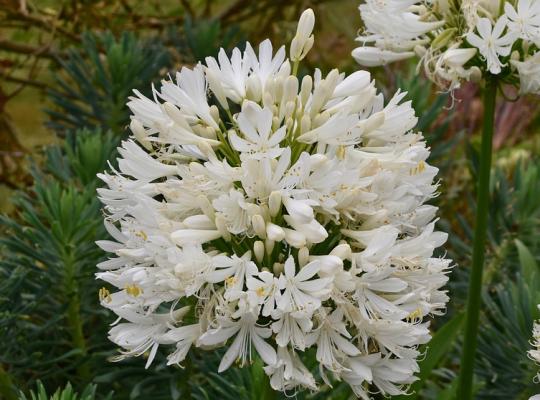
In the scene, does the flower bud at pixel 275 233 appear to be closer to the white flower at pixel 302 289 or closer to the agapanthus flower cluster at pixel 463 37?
the white flower at pixel 302 289

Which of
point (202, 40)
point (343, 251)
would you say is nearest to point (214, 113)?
point (343, 251)

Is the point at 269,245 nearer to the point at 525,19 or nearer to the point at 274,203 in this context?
the point at 274,203

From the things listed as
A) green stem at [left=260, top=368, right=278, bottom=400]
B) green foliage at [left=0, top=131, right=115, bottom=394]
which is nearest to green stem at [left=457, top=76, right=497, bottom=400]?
green stem at [left=260, top=368, right=278, bottom=400]

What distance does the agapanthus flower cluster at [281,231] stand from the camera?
102cm

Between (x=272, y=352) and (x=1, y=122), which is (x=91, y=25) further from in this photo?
(x=272, y=352)

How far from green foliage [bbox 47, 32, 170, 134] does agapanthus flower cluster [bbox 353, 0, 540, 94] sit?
57 cm

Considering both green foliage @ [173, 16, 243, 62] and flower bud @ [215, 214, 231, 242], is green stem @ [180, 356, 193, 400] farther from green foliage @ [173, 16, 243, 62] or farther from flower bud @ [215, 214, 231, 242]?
green foliage @ [173, 16, 243, 62]

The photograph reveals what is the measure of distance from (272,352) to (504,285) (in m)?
0.80

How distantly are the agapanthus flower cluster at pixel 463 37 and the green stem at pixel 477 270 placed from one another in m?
0.07

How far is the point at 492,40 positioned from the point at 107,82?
87 cm

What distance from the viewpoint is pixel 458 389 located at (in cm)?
135

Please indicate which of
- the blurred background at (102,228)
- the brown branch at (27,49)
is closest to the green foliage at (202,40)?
the blurred background at (102,228)

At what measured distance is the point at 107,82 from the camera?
191 centimetres

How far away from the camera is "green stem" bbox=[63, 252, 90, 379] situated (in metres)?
1.49
